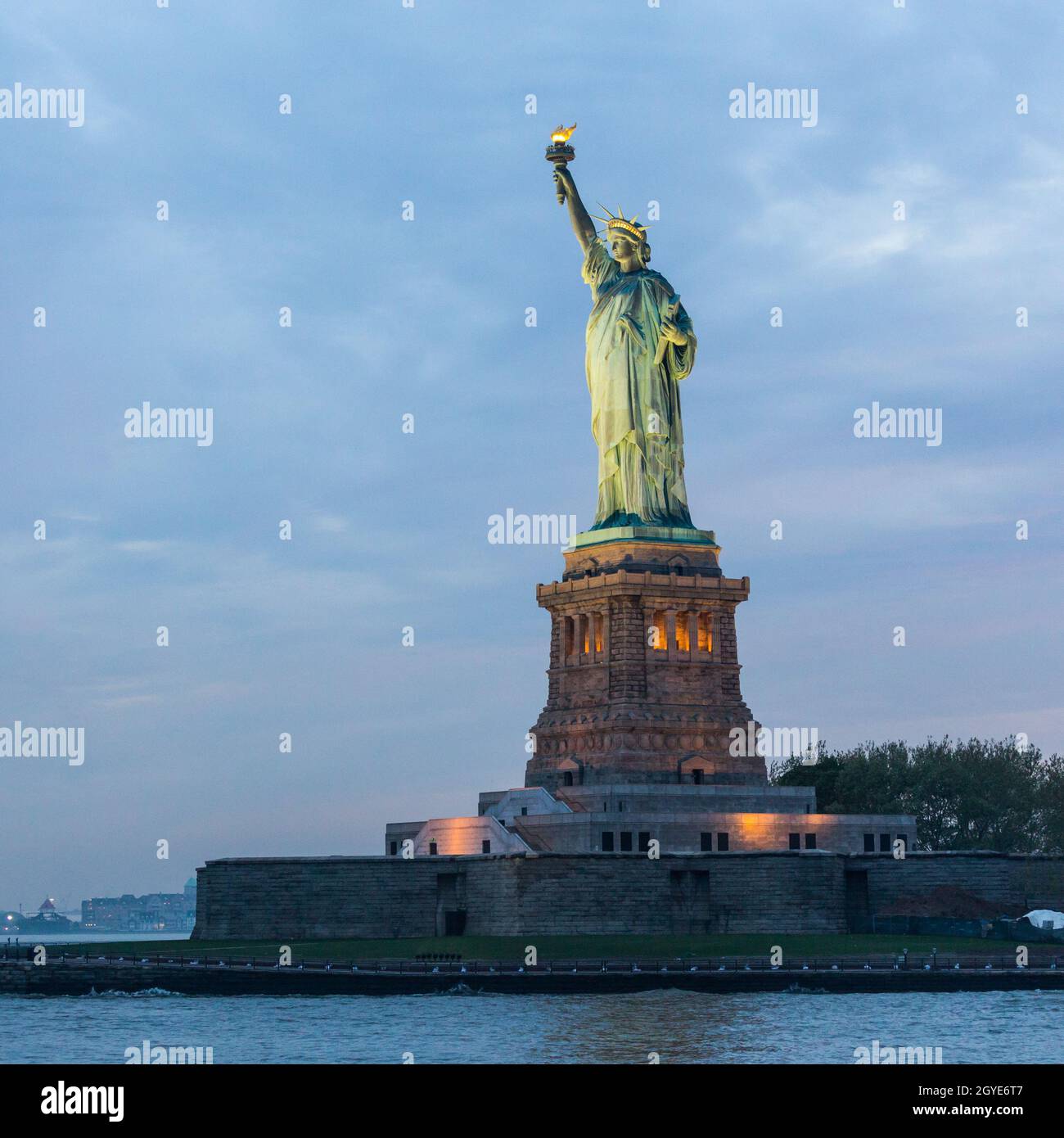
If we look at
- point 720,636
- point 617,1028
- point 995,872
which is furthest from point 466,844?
point 617,1028

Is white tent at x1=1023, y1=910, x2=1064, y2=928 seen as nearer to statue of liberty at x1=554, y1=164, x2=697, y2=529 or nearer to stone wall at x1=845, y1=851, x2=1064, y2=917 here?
stone wall at x1=845, y1=851, x2=1064, y2=917

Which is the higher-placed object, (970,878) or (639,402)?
(639,402)

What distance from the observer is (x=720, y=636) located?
8794 centimetres

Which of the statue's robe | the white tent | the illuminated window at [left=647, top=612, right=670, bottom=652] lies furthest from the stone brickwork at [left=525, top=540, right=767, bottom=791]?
the white tent

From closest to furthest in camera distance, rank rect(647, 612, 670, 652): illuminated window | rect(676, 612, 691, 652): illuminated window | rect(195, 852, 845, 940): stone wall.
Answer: rect(195, 852, 845, 940): stone wall → rect(647, 612, 670, 652): illuminated window → rect(676, 612, 691, 652): illuminated window

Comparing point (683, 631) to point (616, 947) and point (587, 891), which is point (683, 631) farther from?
point (616, 947)

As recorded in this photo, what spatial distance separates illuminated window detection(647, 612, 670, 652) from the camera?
86.4m

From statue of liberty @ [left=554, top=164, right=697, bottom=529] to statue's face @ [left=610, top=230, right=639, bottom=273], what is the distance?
0.12 ft

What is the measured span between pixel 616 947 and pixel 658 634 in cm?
1791

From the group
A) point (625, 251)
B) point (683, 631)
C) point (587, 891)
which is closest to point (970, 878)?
point (587, 891)

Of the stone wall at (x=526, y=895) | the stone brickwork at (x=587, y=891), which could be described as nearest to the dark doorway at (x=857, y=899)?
the stone brickwork at (x=587, y=891)

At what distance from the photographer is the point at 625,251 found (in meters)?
90.4
